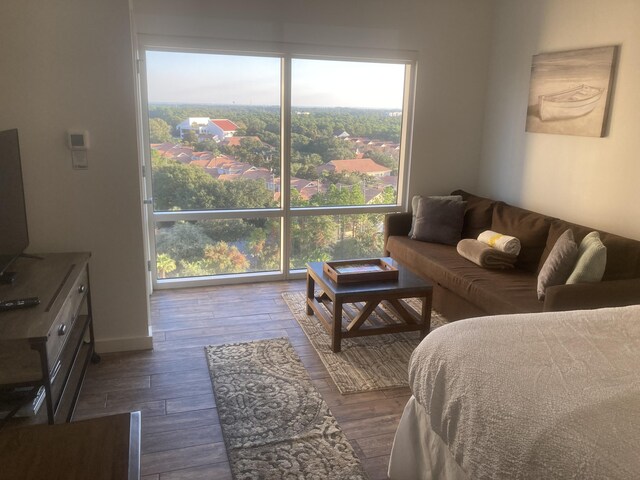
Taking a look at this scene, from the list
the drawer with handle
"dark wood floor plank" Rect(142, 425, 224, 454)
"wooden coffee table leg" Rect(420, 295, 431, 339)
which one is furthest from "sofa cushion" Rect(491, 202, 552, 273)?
the drawer with handle

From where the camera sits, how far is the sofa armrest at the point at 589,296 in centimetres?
281

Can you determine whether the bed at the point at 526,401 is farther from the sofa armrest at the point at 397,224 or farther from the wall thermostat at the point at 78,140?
the sofa armrest at the point at 397,224

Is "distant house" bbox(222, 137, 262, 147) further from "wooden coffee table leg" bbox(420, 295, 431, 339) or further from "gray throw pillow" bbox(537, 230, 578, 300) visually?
"gray throw pillow" bbox(537, 230, 578, 300)

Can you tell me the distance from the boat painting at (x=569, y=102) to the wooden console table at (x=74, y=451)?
151 inches

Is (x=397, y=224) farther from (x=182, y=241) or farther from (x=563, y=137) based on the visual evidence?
(x=182, y=241)

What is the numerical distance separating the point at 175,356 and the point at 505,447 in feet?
7.69

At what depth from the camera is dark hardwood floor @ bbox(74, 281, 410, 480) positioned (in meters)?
2.38

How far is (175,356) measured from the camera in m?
3.32

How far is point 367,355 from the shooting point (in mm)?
3391

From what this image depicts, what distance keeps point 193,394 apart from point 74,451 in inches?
71.5

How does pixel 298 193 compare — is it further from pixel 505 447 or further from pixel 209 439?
pixel 505 447

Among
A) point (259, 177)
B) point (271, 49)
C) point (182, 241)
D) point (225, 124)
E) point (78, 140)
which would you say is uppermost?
point (271, 49)

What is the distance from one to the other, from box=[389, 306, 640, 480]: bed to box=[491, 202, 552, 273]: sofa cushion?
154 cm

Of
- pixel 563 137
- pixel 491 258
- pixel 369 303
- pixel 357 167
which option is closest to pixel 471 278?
pixel 491 258
